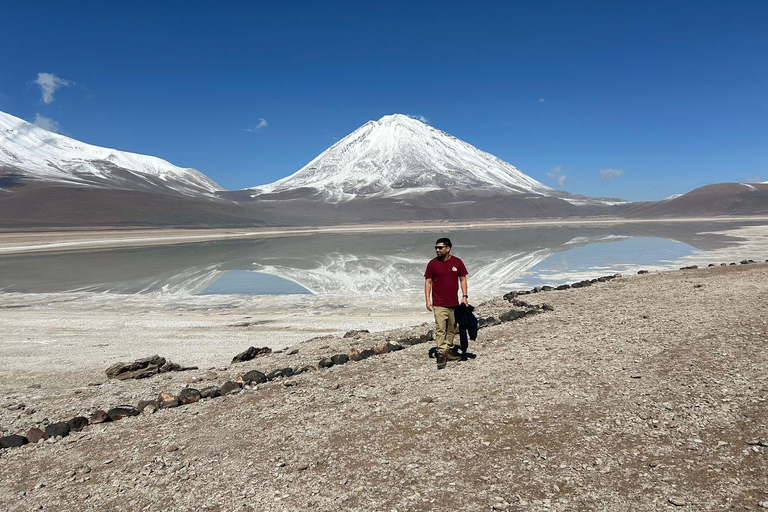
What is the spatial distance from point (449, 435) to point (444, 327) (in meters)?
2.26

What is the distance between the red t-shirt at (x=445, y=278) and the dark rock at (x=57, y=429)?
4.69 metres

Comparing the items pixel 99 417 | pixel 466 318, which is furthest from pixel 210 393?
pixel 466 318

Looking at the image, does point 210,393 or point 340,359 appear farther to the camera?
point 340,359

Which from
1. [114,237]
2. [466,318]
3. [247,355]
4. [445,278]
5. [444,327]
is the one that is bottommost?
[247,355]

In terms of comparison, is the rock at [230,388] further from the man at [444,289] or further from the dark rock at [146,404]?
the man at [444,289]

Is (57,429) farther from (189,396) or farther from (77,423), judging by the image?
(189,396)

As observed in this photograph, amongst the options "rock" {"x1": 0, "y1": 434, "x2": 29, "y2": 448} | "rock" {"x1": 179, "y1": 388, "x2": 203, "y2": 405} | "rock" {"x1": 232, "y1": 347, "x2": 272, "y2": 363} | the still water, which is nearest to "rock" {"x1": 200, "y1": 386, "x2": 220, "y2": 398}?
"rock" {"x1": 179, "y1": 388, "x2": 203, "y2": 405}

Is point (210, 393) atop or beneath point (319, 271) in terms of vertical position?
Answer: atop

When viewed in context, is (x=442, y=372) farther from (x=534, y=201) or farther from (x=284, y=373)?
(x=534, y=201)

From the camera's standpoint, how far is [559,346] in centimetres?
755

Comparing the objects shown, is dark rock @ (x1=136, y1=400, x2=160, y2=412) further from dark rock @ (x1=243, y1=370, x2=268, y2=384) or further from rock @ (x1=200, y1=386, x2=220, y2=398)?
dark rock @ (x1=243, y1=370, x2=268, y2=384)

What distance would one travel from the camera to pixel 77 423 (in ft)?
18.9

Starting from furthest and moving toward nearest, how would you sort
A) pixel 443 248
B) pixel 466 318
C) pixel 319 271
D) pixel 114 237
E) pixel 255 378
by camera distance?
pixel 114 237 < pixel 319 271 < pixel 466 318 < pixel 255 378 < pixel 443 248

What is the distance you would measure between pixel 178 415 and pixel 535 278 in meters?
18.2
